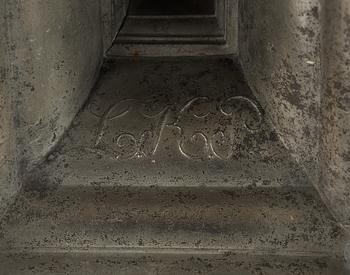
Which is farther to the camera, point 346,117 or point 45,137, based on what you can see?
point 45,137

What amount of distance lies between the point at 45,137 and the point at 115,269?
22cm

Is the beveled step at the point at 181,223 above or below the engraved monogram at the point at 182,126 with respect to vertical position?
below

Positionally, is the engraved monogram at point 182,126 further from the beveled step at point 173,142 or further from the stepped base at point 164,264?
the stepped base at point 164,264

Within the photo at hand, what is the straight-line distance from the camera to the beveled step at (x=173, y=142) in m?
0.82

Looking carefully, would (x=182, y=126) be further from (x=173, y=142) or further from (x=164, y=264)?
(x=164, y=264)

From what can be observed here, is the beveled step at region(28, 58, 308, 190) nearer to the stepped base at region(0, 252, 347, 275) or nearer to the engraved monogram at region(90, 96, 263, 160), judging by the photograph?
the engraved monogram at region(90, 96, 263, 160)

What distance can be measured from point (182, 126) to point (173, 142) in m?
0.03

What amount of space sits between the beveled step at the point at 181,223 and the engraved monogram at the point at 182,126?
7 cm

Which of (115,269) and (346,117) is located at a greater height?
(346,117)

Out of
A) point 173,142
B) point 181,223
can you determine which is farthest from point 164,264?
point 173,142

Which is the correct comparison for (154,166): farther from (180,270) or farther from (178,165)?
(180,270)

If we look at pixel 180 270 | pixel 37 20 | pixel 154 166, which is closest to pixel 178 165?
pixel 154 166

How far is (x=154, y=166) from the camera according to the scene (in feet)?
2.72

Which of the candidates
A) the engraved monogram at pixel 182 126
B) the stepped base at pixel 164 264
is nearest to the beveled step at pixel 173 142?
the engraved monogram at pixel 182 126
